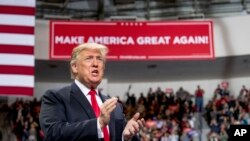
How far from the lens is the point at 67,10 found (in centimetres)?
1655

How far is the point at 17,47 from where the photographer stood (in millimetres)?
7676

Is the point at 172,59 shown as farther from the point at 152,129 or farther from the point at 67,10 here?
the point at 67,10

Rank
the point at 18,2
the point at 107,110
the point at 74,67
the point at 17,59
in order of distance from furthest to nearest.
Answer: the point at 18,2 < the point at 17,59 < the point at 74,67 < the point at 107,110

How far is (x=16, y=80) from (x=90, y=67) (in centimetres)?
563

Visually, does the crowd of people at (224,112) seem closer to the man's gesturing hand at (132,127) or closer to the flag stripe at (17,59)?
the flag stripe at (17,59)

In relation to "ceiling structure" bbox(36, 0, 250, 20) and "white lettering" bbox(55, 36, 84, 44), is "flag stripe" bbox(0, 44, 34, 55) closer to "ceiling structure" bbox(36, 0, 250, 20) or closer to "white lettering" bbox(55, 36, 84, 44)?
"white lettering" bbox(55, 36, 84, 44)

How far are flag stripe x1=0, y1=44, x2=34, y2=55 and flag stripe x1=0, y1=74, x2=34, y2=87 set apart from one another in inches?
18.6

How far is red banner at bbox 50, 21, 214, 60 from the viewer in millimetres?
14258

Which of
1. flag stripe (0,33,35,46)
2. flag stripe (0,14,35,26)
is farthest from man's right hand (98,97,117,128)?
flag stripe (0,14,35,26)

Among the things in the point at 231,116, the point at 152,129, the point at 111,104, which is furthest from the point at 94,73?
the point at 231,116

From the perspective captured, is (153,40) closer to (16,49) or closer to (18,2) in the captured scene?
(18,2)

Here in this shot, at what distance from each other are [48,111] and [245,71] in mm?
15971

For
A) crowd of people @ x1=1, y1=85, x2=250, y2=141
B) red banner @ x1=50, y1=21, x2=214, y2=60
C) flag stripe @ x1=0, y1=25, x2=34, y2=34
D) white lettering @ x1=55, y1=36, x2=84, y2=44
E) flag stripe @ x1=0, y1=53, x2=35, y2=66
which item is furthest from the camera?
red banner @ x1=50, y1=21, x2=214, y2=60

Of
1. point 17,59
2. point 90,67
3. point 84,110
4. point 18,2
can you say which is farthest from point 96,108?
point 18,2
